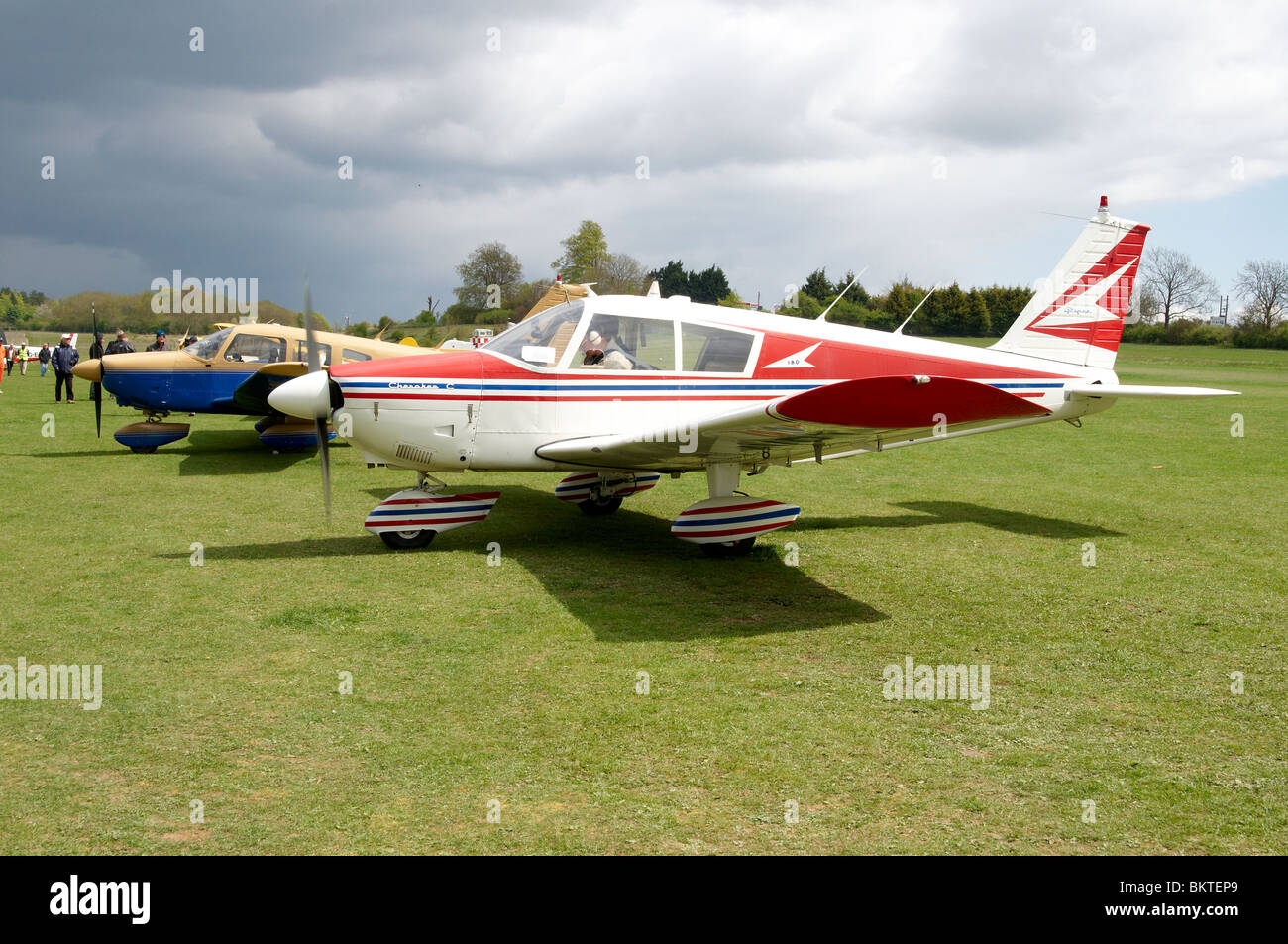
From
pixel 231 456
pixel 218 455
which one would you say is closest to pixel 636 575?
pixel 231 456

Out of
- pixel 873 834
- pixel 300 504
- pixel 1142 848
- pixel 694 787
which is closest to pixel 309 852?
pixel 694 787

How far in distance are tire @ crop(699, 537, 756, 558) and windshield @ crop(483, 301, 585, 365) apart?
221 centimetres

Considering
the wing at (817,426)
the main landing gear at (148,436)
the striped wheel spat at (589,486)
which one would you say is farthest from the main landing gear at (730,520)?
the main landing gear at (148,436)

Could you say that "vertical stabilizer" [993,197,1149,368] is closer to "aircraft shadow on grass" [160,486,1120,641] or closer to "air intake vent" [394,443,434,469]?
"aircraft shadow on grass" [160,486,1120,641]

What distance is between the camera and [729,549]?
26.8ft

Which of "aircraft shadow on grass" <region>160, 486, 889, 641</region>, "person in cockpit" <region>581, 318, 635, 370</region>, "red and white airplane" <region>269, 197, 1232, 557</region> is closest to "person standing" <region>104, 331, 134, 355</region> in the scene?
"aircraft shadow on grass" <region>160, 486, 889, 641</region>

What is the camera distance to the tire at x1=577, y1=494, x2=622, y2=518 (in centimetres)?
1005

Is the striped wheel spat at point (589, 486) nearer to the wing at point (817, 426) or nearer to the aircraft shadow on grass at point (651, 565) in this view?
the aircraft shadow on grass at point (651, 565)

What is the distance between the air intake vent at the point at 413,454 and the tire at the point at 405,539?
2.16ft

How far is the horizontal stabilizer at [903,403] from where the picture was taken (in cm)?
525

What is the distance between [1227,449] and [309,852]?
1667cm

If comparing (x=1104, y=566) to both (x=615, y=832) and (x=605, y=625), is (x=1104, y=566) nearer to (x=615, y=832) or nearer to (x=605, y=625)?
(x=605, y=625)

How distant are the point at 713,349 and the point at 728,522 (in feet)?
5.36

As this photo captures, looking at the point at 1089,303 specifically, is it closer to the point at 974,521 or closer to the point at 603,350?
the point at 974,521
